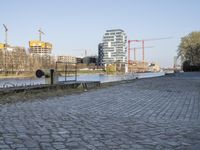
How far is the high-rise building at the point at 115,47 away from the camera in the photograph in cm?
14375

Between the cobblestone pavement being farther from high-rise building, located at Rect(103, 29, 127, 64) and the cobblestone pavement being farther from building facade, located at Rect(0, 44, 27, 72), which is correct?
high-rise building, located at Rect(103, 29, 127, 64)

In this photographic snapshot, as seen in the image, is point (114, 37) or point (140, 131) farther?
point (114, 37)

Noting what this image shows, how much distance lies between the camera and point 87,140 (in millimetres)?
4992

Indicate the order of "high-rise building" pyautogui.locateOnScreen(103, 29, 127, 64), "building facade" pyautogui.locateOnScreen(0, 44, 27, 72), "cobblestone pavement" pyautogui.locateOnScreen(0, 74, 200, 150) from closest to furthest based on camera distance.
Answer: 1. "cobblestone pavement" pyautogui.locateOnScreen(0, 74, 200, 150)
2. "building facade" pyautogui.locateOnScreen(0, 44, 27, 72)
3. "high-rise building" pyautogui.locateOnScreen(103, 29, 127, 64)

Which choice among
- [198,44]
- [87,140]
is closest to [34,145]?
[87,140]

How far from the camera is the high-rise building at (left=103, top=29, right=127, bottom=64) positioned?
144 metres

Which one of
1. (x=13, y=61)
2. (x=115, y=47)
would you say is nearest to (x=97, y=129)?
(x=13, y=61)

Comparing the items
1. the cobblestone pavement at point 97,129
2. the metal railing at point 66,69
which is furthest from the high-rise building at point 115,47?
the cobblestone pavement at point 97,129

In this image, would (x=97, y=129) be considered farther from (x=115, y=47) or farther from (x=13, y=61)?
(x=115, y=47)

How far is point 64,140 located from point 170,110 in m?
4.59

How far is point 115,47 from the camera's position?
472 ft

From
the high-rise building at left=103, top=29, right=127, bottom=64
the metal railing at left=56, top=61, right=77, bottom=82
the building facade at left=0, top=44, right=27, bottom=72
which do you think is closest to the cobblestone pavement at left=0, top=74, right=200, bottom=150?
the metal railing at left=56, top=61, right=77, bottom=82

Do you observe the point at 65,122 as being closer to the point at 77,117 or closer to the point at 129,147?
the point at 77,117

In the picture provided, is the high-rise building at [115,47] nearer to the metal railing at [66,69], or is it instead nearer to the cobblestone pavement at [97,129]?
the metal railing at [66,69]
